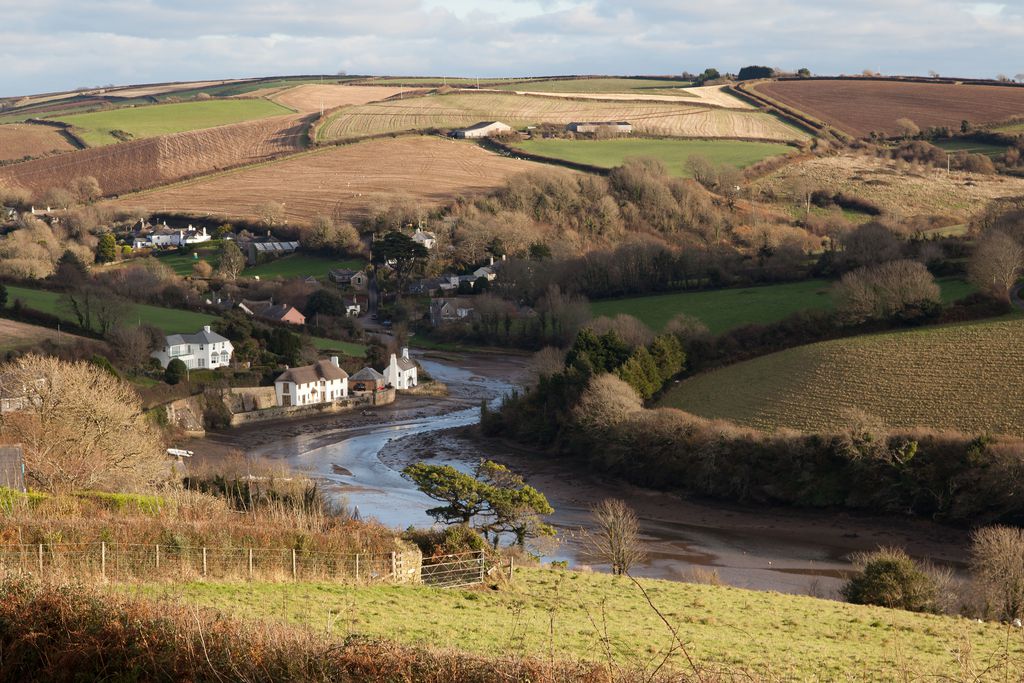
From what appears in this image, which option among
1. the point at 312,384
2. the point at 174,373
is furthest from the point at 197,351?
the point at 312,384

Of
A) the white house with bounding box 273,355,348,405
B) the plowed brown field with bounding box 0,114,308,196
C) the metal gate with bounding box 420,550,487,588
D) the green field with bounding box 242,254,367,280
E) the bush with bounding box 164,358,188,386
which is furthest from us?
the plowed brown field with bounding box 0,114,308,196

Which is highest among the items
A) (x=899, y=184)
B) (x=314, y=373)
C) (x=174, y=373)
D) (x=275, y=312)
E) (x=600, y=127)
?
(x=600, y=127)

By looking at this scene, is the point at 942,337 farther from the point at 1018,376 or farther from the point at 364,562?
the point at 364,562

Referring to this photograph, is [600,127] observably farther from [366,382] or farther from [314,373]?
[314,373]

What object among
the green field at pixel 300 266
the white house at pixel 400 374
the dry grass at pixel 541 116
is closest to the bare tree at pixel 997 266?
the white house at pixel 400 374

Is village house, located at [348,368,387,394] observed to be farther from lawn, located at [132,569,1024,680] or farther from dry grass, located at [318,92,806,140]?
dry grass, located at [318,92,806,140]

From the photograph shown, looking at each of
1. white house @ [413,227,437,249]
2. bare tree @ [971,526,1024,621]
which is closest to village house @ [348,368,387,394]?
white house @ [413,227,437,249]
